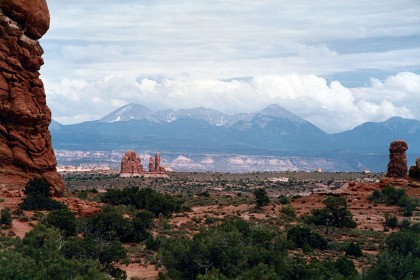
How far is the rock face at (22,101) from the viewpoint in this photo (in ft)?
146

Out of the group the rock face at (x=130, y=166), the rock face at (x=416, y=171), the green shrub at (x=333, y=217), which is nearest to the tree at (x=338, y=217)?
the green shrub at (x=333, y=217)

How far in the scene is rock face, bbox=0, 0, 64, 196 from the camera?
146 feet

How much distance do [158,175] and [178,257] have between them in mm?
102091

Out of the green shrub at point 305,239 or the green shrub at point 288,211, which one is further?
the green shrub at point 288,211

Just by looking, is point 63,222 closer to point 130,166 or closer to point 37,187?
point 37,187

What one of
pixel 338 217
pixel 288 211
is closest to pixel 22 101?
pixel 288 211

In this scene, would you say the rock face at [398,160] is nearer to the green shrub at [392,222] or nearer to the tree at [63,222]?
the green shrub at [392,222]

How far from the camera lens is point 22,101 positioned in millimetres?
44875

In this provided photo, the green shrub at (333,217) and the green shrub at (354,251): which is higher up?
the green shrub at (333,217)

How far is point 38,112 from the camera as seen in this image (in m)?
45.7

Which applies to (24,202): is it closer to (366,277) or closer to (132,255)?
(132,255)

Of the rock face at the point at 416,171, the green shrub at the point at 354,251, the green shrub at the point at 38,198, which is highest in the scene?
the rock face at the point at 416,171

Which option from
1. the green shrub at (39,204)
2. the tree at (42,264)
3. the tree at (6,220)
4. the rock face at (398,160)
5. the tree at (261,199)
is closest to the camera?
the tree at (42,264)

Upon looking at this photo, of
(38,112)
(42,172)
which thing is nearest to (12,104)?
(38,112)
